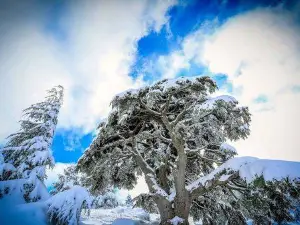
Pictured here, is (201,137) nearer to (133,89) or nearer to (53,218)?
(133,89)

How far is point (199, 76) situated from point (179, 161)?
3.94 meters

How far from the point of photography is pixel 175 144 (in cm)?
934

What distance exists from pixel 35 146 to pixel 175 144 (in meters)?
8.74

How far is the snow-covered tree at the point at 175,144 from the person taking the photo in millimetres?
8055

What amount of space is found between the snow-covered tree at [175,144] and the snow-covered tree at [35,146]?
110 inches

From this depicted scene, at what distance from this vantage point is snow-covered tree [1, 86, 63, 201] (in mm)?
11242

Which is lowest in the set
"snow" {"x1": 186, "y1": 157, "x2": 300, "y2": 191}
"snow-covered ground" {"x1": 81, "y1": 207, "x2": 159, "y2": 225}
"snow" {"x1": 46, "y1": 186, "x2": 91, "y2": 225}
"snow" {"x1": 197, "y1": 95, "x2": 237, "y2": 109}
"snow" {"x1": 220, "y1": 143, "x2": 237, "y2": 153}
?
"snow-covered ground" {"x1": 81, "y1": 207, "x2": 159, "y2": 225}

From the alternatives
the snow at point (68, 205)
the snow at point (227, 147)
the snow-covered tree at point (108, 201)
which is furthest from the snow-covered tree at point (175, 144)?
the snow-covered tree at point (108, 201)

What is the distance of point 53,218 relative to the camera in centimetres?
604

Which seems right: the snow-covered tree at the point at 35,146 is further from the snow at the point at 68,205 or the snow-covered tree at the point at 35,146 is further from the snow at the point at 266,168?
the snow at the point at 266,168

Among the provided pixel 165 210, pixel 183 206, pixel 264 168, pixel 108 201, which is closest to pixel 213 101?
pixel 264 168

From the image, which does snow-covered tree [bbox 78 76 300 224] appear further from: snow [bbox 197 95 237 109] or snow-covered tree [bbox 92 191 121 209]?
snow-covered tree [bbox 92 191 121 209]

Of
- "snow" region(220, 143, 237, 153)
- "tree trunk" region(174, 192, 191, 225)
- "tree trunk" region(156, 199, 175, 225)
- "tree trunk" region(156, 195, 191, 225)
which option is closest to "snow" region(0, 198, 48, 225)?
"tree trunk" region(156, 195, 191, 225)

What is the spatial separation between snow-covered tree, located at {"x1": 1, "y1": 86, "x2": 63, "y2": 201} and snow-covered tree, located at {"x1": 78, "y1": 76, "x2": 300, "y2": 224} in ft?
9.20
